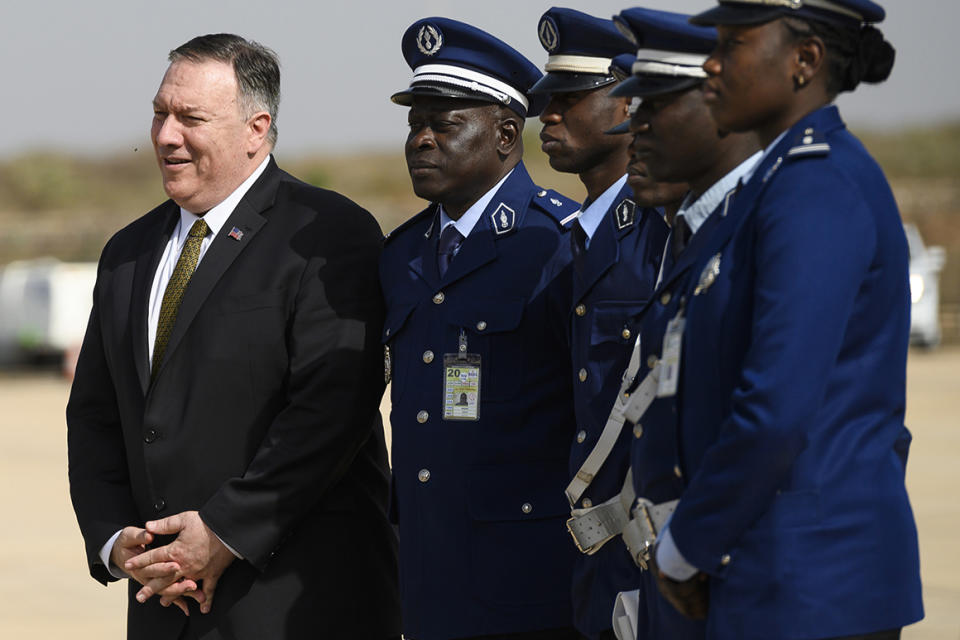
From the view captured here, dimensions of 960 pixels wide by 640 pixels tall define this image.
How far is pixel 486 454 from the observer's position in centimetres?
331

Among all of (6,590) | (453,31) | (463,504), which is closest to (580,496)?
(463,504)

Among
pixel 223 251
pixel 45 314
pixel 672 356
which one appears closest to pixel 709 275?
pixel 672 356

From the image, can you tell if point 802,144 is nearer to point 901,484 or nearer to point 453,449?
point 901,484

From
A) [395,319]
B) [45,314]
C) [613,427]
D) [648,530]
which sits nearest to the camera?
[648,530]

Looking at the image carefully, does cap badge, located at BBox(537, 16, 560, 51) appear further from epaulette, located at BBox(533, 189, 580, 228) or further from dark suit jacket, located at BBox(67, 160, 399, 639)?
dark suit jacket, located at BBox(67, 160, 399, 639)

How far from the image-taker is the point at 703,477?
7.22 ft

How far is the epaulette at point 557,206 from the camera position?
3.52 meters

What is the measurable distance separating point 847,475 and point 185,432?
69.1 inches

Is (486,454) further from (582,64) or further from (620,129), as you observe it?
(582,64)

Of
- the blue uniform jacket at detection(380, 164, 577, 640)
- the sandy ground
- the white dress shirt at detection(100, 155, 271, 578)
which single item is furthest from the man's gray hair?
the sandy ground

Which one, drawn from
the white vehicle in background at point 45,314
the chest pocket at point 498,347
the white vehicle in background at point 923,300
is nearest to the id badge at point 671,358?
the chest pocket at point 498,347

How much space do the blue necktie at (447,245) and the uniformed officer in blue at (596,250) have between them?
0.27 metres

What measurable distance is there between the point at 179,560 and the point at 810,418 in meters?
1.73

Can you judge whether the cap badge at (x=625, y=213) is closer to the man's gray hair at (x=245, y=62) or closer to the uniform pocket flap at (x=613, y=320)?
the uniform pocket flap at (x=613, y=320)
